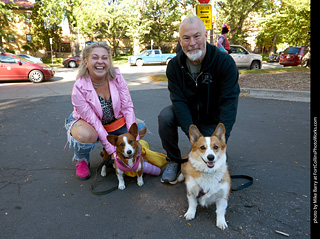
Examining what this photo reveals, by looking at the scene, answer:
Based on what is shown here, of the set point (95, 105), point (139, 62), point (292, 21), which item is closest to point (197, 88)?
point (95, 105)

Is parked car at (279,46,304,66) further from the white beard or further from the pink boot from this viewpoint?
the pink boot

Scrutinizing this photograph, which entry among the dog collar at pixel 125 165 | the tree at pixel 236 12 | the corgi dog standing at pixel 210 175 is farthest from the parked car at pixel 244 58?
the tree at pixel 236 12

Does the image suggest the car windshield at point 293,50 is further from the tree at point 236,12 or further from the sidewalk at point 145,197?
the sidewalk at point 145,197

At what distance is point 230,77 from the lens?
296cm

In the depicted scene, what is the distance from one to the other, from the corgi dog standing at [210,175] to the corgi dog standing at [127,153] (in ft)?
2.63

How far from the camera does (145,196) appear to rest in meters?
2.86

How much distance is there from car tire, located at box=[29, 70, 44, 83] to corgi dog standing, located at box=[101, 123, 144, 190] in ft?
39.8

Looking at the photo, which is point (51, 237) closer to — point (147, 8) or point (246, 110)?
point (246, 110)

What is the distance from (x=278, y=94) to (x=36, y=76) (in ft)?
39.5

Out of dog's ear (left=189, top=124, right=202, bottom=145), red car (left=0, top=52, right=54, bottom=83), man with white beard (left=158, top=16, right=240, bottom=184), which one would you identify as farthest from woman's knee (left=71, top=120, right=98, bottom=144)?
red car (left=0, top=52, right=54, bottom=83)

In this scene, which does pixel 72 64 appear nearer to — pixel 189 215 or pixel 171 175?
pixel 171 175

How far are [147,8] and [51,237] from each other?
37.5m

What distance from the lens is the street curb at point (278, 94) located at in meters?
7.78

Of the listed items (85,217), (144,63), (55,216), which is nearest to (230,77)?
(85,217)
